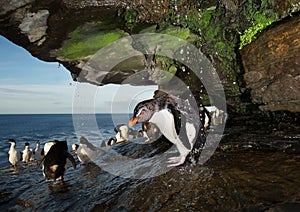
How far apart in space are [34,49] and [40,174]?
4.62 metres

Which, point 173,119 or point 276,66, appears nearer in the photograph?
point 173,119

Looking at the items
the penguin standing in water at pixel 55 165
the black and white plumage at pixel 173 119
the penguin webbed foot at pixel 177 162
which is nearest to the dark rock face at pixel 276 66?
the black and white plumage at pixel 173 119

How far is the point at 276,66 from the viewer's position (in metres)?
5.48

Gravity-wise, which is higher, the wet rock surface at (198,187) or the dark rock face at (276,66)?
the dark rock face at (276,66)

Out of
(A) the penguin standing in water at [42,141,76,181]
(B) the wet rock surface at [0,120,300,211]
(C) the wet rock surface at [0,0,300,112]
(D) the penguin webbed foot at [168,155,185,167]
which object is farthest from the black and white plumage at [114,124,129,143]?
(D) the penguin webbed foot at [168,155,185,167]

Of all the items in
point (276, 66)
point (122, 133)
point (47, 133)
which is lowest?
point (47, 133)

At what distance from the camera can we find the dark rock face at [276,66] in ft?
16.7

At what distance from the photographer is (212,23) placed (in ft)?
23.4

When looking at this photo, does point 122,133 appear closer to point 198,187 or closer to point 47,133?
point 198,187

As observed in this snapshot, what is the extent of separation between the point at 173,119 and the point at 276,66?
2.66 metres

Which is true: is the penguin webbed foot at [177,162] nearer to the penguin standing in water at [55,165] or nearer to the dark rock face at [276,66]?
the penguin standing in water at [55,165]

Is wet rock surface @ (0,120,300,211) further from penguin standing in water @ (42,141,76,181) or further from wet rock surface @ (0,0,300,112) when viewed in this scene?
wet rock surface @ (0,0,300,112)

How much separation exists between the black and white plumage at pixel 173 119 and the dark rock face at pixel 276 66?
1.98 metres

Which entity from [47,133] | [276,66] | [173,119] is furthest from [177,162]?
[47,133]
